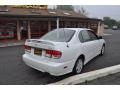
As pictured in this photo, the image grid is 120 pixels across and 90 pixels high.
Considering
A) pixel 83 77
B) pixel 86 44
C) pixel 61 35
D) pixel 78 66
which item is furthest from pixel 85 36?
pixel 83 77

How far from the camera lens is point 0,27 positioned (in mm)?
16875

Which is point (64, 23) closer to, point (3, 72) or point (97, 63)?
point (97, 63)

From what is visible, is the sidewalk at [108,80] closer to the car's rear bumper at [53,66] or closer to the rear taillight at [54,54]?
the car's rear bumper at [53,66]

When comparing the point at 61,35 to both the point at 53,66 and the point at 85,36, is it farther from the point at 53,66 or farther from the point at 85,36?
the point at 53,66

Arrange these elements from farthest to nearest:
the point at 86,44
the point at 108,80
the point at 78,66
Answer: the point at 86,44 < the point at 78,66 < the point at 108,80

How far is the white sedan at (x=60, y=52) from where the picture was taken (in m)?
4.77

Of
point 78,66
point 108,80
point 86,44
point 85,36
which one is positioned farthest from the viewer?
point 85,36

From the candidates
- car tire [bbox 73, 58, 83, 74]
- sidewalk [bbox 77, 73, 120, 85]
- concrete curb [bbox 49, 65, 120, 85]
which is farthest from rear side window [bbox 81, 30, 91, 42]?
sidewalk [bbox 77, 73, 120, 85]

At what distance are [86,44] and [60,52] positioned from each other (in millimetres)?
1705

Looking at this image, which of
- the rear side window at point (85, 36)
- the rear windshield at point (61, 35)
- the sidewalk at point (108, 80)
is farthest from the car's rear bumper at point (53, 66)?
the rear side window at point (85, 36)

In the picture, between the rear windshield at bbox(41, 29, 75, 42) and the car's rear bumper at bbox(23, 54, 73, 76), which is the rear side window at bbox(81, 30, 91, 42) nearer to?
the rear windshield at bbox(41, 29, 75, 42)

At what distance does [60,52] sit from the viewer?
15.6 ft

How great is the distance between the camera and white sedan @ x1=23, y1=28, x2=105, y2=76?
4.77 m

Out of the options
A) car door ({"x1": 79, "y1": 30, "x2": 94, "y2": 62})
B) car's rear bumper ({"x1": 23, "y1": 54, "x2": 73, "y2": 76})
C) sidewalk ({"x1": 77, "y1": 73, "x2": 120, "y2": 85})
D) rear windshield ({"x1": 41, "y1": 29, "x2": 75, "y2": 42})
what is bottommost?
sidewalk ({"x1": 77, "y1": 73, "x2": 120, "y2": 85})
